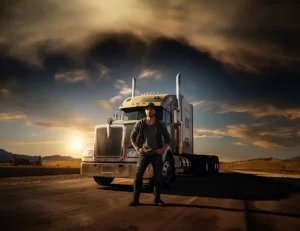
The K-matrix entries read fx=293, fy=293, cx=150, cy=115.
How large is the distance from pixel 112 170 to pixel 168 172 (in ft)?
5.99

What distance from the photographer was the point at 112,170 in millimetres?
9047

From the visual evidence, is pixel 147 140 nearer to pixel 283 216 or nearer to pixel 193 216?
pixel 193 216

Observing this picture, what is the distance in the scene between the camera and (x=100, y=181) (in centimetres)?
1049

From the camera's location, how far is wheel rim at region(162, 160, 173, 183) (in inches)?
362

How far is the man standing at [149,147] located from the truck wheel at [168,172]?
3172mm

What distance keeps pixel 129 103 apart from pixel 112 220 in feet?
24.3

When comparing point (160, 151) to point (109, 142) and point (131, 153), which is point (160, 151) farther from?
point (109, 142)

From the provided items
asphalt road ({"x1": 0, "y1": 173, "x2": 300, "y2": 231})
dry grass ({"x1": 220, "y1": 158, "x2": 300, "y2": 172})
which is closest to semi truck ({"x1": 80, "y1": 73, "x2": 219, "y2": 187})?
asphalt road ({"x1": 0, "y1": 173, "x2": 300, "y2": 231})

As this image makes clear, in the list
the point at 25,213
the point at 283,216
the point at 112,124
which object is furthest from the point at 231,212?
the point at 112,124

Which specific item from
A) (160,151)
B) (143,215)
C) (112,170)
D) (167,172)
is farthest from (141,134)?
(167,172)

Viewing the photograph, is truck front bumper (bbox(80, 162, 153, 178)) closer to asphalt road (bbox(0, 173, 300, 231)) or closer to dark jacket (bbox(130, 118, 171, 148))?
asphalt road (bbox(0, 173, 300, 231))

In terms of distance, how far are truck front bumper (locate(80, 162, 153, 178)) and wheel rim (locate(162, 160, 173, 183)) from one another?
81 cm

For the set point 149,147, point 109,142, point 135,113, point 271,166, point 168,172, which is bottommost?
point 271,166

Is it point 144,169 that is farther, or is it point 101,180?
point 101,180
